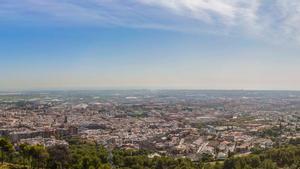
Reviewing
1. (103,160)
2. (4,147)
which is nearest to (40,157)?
(4,147)

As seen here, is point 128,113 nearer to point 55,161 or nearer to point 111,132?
point 111,132

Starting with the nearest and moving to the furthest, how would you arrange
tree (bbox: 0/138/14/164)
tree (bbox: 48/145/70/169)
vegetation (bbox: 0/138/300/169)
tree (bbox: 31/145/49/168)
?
tree (bbox: 48/145/70/169) < vegetation (bbox: 0/138/300/169) < tree (bbox: 31/145/49/168) < tree (bbox: 0/138/14/164)

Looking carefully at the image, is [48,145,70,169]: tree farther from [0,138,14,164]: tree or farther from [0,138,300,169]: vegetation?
[0,138,14,164]: tree

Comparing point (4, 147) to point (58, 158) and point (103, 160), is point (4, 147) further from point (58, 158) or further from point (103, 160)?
point (103, 160)

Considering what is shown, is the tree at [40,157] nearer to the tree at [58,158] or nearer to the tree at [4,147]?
the tree at [58,158]

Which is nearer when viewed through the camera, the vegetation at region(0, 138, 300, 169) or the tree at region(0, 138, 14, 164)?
the vegetation at region(0, 138, 300, 169)

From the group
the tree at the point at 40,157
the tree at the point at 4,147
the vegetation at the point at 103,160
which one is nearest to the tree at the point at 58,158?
the vegetation at the point at 103,160

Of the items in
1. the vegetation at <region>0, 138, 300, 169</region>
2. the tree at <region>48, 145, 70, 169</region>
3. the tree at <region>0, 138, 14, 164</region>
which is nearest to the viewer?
the tree at <region>48, 145, 70, 169</region>

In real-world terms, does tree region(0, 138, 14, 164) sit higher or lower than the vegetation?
higher

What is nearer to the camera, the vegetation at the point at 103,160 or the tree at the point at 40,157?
the vegetation at the point at 103,160

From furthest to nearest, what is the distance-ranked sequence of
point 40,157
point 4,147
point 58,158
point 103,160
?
point 103,160, point 4,147, point 40,157, point 58,158

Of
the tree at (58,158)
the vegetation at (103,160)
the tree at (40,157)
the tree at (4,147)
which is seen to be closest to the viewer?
the tree at (58,158)

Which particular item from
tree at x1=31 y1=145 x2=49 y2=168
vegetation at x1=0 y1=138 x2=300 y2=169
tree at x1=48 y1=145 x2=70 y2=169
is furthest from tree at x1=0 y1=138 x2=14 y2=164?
tree at x1=48 y1=145 x2=70 y2=169
